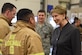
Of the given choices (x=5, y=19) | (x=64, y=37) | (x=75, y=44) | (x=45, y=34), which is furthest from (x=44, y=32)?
(x=75, y=44)

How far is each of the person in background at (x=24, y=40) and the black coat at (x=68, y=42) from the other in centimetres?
42

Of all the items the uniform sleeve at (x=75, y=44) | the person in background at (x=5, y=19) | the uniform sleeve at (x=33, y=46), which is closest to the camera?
the uniform sleeve at (x=33, y=46)

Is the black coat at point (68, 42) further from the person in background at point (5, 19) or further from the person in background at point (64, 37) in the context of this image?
the person in background at point (5, 19)

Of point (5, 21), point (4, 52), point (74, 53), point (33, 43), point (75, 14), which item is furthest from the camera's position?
point (75, 14)

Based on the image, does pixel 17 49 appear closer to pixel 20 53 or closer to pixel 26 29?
pixel 20 53

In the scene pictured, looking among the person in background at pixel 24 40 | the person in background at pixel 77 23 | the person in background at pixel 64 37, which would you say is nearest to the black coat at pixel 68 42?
the person in background at pixel 64 37

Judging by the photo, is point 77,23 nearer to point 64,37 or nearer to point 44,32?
point 44,32

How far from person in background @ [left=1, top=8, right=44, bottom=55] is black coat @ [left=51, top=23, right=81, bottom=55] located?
417 mm

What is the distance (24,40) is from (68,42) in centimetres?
59

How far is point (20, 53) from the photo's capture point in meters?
2.22


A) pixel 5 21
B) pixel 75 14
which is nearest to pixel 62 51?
pixel 5 21

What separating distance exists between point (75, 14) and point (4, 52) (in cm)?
420

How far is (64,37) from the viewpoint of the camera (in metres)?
2.62

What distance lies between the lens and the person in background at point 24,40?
7.15 ft
